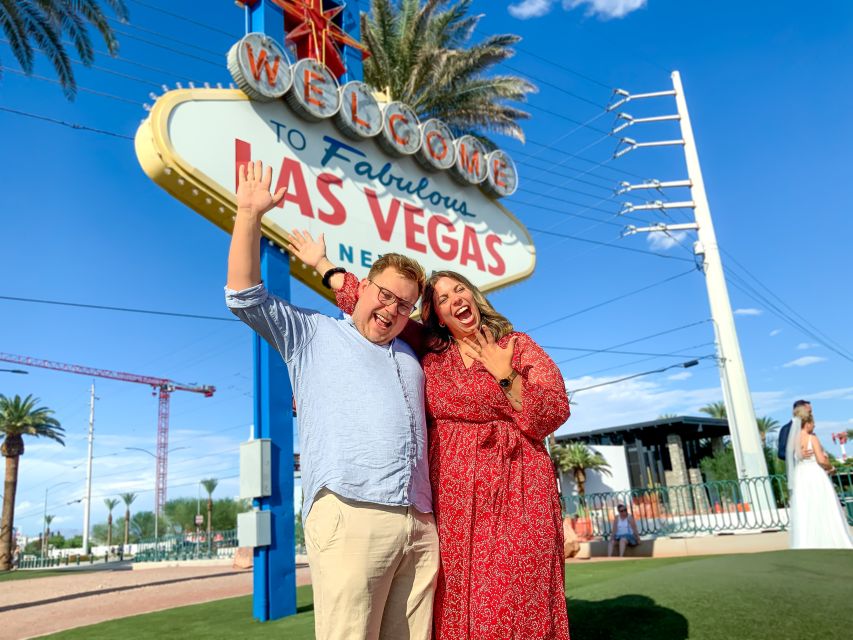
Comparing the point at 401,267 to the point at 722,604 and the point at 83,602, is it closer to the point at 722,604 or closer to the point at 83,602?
the point at 722,604

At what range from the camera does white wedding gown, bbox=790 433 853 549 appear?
6.50 meters

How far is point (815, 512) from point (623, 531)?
19.4ft

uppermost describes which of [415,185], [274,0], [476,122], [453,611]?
[476,122]

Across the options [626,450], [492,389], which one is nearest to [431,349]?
[492,389]

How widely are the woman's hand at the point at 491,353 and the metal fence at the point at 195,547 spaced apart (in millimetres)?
27044

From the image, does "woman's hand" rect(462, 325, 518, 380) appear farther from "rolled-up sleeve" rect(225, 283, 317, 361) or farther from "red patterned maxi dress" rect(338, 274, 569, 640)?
"rolled-up sleeve" rect(225, 283, 317, 361)

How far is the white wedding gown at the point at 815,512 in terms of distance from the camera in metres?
6.50

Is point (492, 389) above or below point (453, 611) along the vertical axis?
above

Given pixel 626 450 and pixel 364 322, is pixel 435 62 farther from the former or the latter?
pixel 626 450

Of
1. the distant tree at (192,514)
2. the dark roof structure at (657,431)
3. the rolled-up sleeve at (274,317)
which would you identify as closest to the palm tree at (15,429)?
the distant tree at (192,514)

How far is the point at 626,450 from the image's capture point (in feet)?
95.7

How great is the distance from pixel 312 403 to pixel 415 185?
20.1 ft

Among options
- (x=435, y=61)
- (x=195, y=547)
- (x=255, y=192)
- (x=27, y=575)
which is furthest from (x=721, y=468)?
(x=27, y=575)

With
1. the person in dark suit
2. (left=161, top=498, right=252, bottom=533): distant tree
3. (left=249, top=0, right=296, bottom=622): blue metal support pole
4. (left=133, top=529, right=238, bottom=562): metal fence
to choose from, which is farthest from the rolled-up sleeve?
(left=161, top=498, right=252, bottom=533): distant tree
